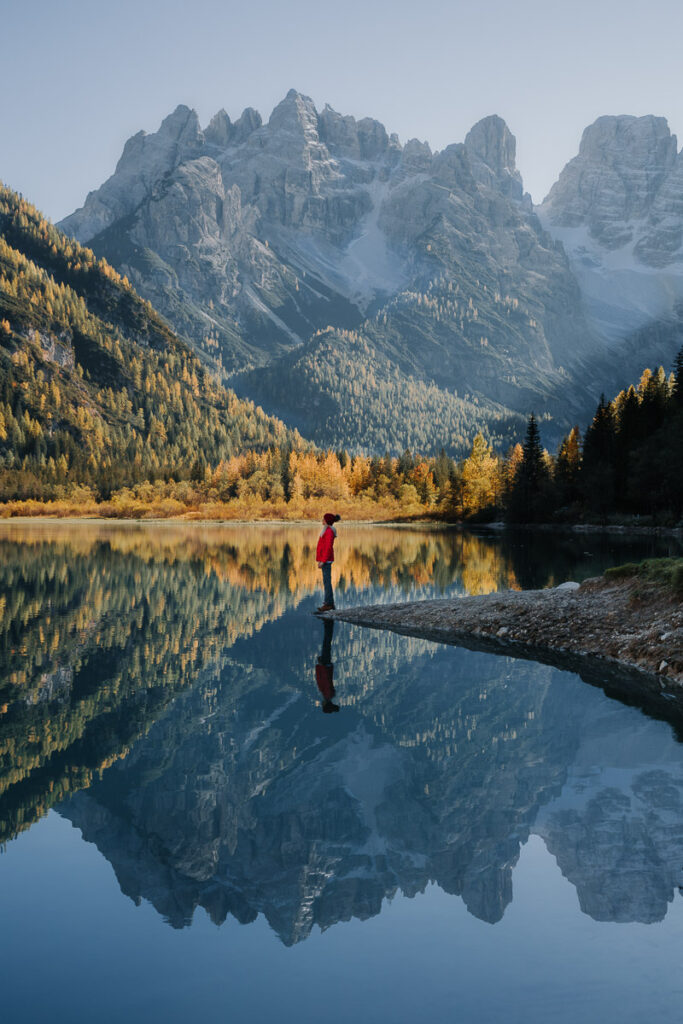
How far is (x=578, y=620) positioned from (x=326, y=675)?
7.27m

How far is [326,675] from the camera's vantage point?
15.4m

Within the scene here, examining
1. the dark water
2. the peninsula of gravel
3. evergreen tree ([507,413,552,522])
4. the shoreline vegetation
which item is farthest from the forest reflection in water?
evergreen tree ([507,413,552,522])

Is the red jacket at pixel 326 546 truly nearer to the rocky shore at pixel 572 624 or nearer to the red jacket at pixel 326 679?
the rocky shore at pixel 572 624

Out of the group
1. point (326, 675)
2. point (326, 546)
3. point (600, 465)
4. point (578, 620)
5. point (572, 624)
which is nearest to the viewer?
point (326, 675)

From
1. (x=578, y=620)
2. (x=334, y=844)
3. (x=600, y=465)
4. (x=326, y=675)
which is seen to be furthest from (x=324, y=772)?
(x=600, y=465)

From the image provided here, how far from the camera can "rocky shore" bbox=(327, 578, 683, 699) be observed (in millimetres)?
15508

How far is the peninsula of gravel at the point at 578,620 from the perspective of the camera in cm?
1580

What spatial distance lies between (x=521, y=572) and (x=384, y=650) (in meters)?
20.1

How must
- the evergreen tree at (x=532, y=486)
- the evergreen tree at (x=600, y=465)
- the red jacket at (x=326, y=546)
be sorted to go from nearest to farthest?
the red jacket at (x=326, y=546) < the evergreen tree at (x=600, y=465) < the evergreen tree at (x=532, y=486)

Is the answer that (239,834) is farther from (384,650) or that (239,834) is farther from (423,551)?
(423,551)

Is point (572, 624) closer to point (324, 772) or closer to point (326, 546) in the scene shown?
point (326, 546)

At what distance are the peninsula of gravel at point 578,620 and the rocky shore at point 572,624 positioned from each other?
0.08ft

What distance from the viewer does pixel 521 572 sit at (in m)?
36.4

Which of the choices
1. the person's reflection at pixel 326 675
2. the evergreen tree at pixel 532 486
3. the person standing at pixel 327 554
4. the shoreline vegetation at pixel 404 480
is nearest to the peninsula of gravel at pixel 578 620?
the person standing at pixel 327 554
